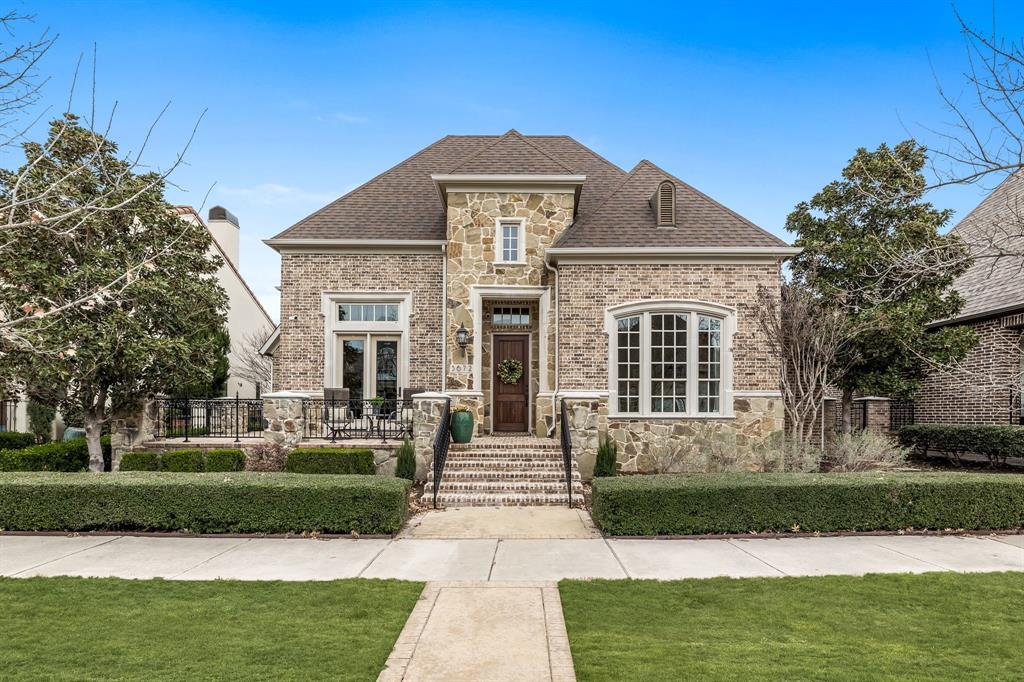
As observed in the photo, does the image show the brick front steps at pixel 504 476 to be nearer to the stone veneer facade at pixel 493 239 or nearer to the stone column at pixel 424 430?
the stone column at pixel 424 430

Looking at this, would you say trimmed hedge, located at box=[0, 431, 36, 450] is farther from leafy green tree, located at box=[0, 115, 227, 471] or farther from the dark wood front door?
the dark wood front door

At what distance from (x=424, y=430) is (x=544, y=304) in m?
4.20

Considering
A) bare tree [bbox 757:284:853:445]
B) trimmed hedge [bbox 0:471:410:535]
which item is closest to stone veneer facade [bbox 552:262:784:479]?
bare tree [bbox 757:284:853:445]

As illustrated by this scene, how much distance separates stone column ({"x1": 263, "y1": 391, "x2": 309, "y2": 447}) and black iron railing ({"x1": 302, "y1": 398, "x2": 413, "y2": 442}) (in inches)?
13.3

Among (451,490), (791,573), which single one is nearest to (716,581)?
(791,573)

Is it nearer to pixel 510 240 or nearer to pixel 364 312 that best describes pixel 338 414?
pixel 364 312

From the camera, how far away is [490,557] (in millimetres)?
7109

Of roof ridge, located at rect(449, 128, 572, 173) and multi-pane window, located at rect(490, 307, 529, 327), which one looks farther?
multi-pane window, located at rect(490, 307, 529, 327)

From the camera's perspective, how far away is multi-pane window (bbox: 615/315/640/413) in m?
13.0

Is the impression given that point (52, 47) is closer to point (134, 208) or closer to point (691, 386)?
point (134, 208)

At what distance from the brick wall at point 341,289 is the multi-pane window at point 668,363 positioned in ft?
14.5

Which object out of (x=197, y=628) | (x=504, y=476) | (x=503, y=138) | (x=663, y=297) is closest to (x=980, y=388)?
(x=663, y=297)

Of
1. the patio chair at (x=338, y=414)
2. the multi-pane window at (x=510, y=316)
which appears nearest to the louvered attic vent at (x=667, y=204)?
the multi-pane window at (x=510, y=316)

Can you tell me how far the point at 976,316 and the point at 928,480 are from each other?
9.23 meters
